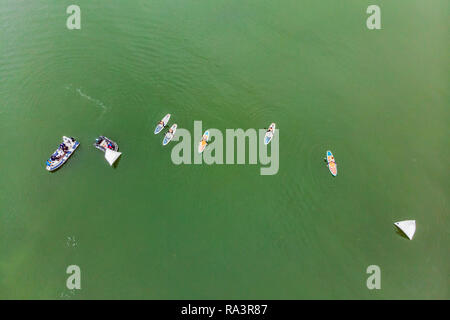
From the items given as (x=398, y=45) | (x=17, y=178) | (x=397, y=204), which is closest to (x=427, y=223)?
(x=397, y=204)

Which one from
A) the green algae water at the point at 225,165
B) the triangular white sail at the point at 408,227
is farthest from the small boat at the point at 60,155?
the triangular white sail at the point at 408,227

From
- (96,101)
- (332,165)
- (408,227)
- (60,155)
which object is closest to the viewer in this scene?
(408,227)

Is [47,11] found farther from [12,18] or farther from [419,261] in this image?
[419,261]

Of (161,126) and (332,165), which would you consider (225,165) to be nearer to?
(161,126)

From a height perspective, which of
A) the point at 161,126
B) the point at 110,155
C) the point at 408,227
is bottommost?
the point at 408,227

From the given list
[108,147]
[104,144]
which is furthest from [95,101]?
[108,147]

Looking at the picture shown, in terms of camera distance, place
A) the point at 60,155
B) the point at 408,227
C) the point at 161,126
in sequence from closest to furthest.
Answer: the point at 408,227
the point at 60,155
the point at 161,126

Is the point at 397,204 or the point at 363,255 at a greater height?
the point at 397,204

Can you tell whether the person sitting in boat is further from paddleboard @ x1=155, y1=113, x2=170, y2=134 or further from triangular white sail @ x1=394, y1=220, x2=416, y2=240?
triangular white sail @ x1=394, y1=220, x2=416, y2=240
